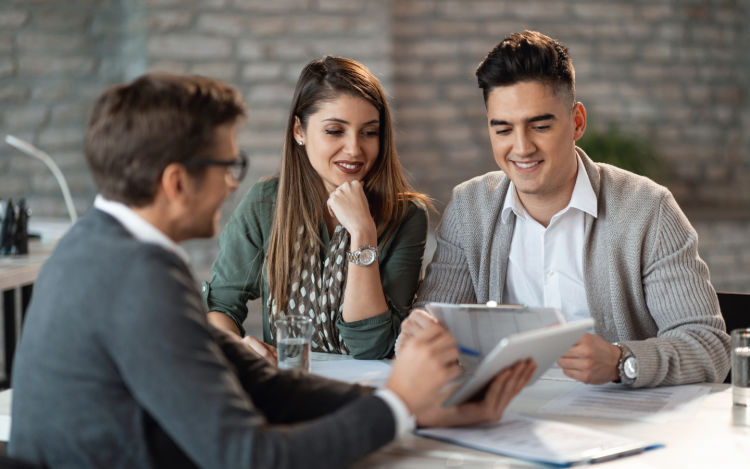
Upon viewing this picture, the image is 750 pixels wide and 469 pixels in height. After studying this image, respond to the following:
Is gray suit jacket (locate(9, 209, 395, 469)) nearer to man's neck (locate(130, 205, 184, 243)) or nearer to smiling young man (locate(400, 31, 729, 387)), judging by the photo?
man's neck (locate(130, 205, 184, 243))

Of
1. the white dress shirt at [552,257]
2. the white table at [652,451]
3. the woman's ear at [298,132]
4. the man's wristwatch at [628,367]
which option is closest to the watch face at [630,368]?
the man's wristwatch at [628,367]

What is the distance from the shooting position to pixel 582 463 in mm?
1146

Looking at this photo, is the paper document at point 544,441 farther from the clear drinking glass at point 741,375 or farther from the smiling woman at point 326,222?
the smiling woman at point 326,222

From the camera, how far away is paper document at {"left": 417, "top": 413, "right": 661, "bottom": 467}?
1162 millimetres

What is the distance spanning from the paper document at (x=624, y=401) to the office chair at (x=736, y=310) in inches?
15.7

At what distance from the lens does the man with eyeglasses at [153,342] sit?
0.96 meters

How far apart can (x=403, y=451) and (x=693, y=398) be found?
0.63 meters

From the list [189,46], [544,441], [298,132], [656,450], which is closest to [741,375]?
[656,450]

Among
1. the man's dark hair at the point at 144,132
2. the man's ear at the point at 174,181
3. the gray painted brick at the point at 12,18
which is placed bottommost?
the man's ear at the point at 174,181

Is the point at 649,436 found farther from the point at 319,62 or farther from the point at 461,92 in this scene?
the point at 461,92

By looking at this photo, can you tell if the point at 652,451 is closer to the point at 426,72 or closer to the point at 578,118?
the point at 578,118

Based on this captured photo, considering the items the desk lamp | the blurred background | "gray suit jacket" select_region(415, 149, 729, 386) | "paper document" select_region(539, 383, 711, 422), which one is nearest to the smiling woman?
"gray suit jacket" select_region(415, 149, 729, 386)

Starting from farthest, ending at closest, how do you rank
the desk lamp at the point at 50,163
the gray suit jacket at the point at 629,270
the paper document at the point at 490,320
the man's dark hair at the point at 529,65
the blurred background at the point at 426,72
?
1. the blurred background at the point at 426,72
2. the desk lamp at the point at 50,163
3. the man's dark hair at the point at 529,65
4. the gray suit jacket at the point at 629,270
5. the paper document at the point at 490,320

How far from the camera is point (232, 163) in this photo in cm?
117
